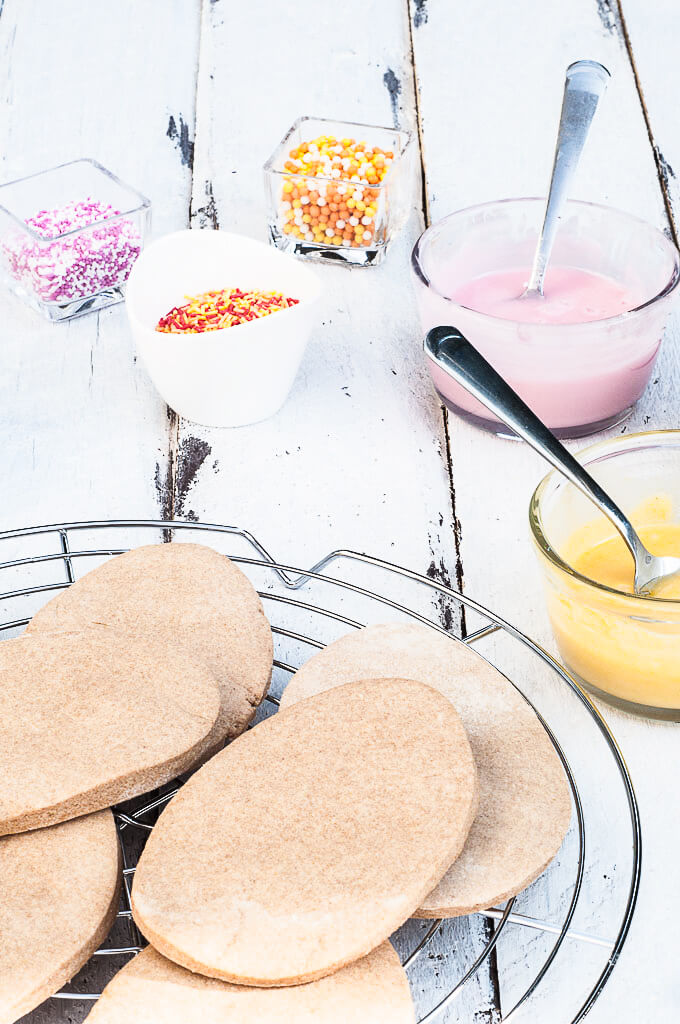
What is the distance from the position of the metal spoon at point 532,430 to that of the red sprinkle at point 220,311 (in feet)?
0.86

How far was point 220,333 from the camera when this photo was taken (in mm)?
1145

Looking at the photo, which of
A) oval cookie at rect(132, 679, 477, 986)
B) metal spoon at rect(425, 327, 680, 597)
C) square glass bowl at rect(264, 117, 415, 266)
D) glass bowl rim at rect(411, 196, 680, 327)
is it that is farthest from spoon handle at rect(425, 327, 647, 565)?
square glass bowl at rect(264, 117, 415, 266)

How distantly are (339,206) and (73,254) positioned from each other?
348 mm

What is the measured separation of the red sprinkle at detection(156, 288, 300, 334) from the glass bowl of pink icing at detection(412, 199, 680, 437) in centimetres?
17

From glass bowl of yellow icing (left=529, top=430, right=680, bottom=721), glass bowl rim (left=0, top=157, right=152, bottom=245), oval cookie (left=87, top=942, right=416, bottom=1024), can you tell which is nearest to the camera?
oval cookie (left=87, top=942, right=416, bottom=1024)

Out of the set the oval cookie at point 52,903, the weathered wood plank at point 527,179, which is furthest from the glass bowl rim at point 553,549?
the oval cookie at point 52,903

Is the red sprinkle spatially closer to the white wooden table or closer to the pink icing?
the white wooden table

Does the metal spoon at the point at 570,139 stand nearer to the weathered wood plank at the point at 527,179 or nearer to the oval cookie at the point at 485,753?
the weathered wood plank at the point at 527,179

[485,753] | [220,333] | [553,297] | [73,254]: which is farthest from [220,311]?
[485,753]

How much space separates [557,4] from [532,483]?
4.10 ft

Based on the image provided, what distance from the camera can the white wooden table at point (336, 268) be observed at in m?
1.11

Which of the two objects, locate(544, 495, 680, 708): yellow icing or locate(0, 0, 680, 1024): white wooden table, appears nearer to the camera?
locate(544, 495, 680, 708): yellow icing

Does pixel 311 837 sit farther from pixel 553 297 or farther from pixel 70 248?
pixel 70 248

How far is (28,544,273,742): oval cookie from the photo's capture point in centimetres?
88
